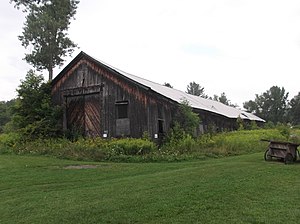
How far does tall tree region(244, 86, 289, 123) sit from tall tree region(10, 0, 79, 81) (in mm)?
43318

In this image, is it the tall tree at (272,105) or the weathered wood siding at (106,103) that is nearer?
the weathered wood siding at (106,103)

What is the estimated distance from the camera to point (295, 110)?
60625mm

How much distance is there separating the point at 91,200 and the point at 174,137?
12751 millimetres

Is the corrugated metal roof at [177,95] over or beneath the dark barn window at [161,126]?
over

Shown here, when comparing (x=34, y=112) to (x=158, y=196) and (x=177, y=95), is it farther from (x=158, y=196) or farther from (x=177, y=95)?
(x=158, y=196)

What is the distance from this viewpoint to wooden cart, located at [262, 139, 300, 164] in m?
12.4

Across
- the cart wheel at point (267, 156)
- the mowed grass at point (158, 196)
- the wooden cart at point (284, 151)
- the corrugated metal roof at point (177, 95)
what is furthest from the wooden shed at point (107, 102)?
the mowed grass at point (158, 196)

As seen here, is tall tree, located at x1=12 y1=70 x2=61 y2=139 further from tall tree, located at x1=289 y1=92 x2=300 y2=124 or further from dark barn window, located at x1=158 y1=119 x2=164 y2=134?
tall tree, located at x1=289 y1=92 x2=300 y2=124

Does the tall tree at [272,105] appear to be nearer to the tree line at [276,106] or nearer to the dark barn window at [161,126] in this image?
the tree line at [276,106]

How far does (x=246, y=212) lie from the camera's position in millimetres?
6176

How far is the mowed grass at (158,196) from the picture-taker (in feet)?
20.3

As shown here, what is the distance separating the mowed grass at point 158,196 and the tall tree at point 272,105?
180ft

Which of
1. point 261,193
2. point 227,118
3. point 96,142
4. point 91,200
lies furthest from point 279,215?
point 227,118

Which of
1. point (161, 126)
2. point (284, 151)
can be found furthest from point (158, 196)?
point (161, 126)
